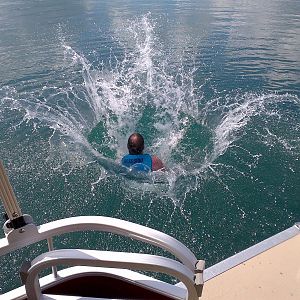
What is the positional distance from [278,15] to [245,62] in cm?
905

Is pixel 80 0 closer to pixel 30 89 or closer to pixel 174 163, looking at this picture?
pixel 30 89

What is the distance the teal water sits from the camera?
514 centimetres

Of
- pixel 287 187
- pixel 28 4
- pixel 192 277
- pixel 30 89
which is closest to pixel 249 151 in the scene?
pixel 287 187

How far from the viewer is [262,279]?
297cm

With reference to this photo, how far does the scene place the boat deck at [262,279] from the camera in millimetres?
2859

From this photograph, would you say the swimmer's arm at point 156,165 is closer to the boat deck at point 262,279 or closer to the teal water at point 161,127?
the teal water at point 161,127

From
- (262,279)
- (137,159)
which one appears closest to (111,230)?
(262,279)

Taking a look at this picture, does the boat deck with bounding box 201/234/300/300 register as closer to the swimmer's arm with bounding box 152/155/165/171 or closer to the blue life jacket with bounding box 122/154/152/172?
the blue life jacket with bounding box 122/154/152/172

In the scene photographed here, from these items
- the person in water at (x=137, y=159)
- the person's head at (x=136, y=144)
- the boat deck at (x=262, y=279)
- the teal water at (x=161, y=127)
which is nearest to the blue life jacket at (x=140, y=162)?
the person in water at (x=137, y=159)

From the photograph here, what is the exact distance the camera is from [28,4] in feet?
76.9

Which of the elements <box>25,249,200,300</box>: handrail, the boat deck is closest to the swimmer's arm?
the boat deck

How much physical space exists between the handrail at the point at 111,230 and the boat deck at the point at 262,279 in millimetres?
1264

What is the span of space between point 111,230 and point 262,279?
175 centimetres

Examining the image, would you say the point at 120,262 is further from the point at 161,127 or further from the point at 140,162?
the point at 161,127
